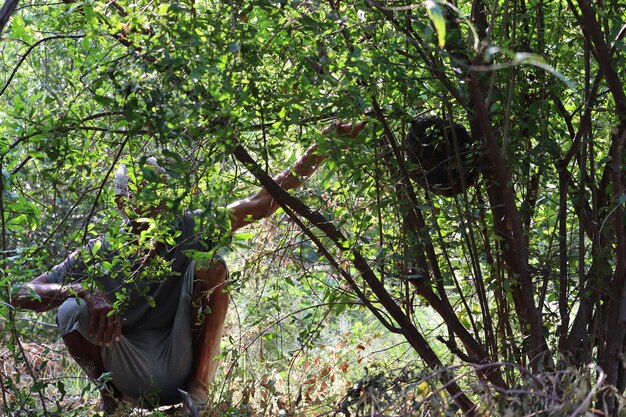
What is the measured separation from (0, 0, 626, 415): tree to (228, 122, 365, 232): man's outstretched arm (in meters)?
0.06

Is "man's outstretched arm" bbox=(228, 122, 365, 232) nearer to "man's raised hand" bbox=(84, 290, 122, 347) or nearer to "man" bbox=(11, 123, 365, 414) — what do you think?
"man" bbox=(11, 123, 365, 414)

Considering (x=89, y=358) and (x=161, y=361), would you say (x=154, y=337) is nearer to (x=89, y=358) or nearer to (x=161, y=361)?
(x=161, y=361)

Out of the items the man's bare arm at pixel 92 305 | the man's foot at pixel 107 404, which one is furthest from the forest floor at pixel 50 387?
the man's bare arm at pixel 92 305

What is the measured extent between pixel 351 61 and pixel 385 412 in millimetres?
745

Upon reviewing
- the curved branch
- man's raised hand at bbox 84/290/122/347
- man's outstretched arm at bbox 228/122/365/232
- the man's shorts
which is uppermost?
the curved branch

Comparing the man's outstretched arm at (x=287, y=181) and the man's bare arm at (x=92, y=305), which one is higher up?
the man's outstretched arm at (x=287, y=181)

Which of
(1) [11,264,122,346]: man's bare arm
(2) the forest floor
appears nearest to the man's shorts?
(2) the forest floor

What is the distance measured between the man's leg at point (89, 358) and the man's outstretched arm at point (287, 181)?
95cm

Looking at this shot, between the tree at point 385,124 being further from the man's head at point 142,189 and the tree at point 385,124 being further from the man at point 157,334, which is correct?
the man at point 157,334

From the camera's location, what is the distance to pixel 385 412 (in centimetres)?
179

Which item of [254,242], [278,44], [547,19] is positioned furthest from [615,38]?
[254,242]

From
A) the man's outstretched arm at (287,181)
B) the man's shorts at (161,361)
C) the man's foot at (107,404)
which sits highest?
the man's outstretched arm at (287,181)

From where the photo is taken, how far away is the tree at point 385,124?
200cm

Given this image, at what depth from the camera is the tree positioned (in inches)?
78.9
